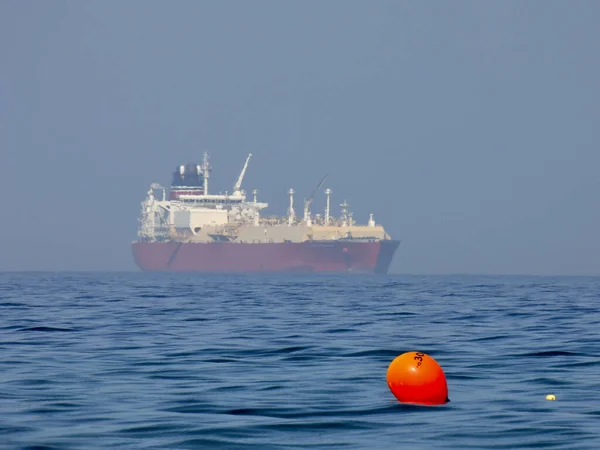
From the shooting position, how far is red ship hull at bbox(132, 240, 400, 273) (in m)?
135

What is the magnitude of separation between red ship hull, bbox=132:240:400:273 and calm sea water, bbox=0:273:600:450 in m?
104

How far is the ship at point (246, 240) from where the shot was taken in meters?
136

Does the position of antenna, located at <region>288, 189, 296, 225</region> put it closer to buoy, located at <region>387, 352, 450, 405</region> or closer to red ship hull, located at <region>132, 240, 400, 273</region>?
red ship hull, located at <region>132, 240, 400, 273</region>

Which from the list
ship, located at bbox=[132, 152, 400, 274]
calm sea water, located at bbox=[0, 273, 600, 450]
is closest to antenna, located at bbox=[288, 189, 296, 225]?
ship, located at bbox=[132, 152, 400, 274]

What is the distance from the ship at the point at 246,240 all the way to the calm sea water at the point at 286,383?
10511 centimetres

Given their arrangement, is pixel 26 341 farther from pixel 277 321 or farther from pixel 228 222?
pixel 228 222

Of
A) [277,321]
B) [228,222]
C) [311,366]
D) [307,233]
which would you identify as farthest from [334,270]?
[311,366]

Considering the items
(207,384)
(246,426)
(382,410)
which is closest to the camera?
(246,426)

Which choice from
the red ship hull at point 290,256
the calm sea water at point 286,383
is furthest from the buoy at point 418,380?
the red ship hull at point 290,256

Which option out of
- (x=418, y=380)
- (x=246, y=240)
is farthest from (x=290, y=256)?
(x=418, y=380)

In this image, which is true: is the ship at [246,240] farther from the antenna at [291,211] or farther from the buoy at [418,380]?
the buoy at [418,380]

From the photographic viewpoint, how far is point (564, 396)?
1440cm

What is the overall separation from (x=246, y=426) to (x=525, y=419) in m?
3.15

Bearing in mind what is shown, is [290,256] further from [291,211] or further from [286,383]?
[286,383]
